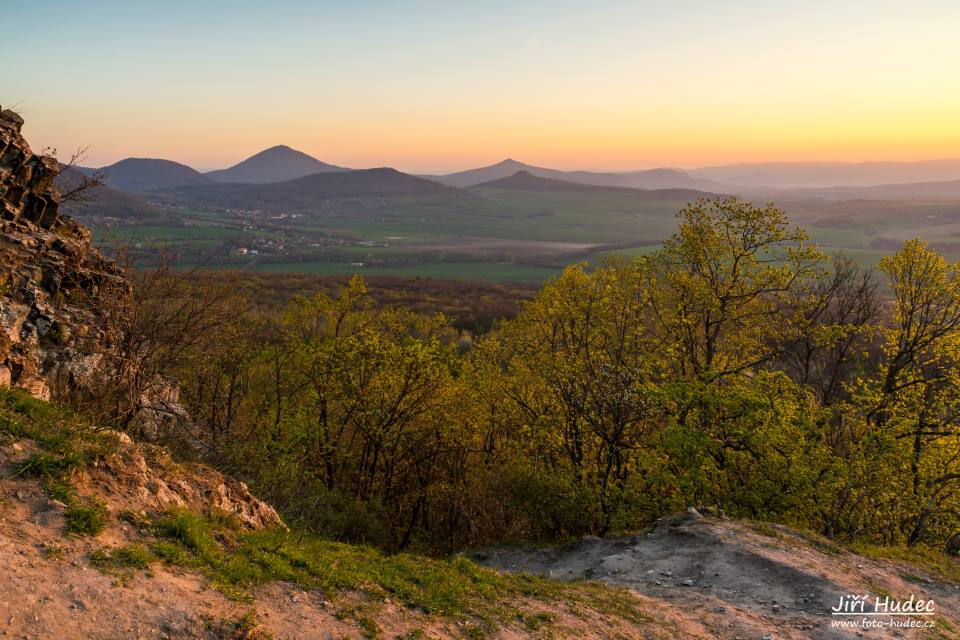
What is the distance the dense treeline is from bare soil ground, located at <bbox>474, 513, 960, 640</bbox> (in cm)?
272

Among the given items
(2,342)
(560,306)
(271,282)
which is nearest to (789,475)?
(560,306)

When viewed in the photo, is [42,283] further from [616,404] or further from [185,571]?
[616,404]

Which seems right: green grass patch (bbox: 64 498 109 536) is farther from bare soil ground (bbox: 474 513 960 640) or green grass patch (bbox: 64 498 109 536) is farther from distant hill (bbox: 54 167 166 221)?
distant hill (bbox: 54 167 166 221)

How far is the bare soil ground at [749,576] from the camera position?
1433cm

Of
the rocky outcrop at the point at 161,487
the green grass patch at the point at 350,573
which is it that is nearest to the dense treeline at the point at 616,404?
the rocky outcrop at the point at 161,487

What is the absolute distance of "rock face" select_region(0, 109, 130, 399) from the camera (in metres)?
15.6

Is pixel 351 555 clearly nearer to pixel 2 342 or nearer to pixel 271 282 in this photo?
pixel 2 342

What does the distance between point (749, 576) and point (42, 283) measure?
2773 cm

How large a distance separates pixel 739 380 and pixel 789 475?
18.2 ft

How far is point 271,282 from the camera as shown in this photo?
117 meters

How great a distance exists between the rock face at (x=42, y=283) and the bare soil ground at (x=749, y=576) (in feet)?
60.5

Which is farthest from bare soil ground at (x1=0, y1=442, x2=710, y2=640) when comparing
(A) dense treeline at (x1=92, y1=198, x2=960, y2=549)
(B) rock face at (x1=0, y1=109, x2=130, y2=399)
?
(A) dense treeline at (x1=92, y1=198, x2=960, y2=549)

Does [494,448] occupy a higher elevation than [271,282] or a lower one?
lower

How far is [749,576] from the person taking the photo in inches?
661
